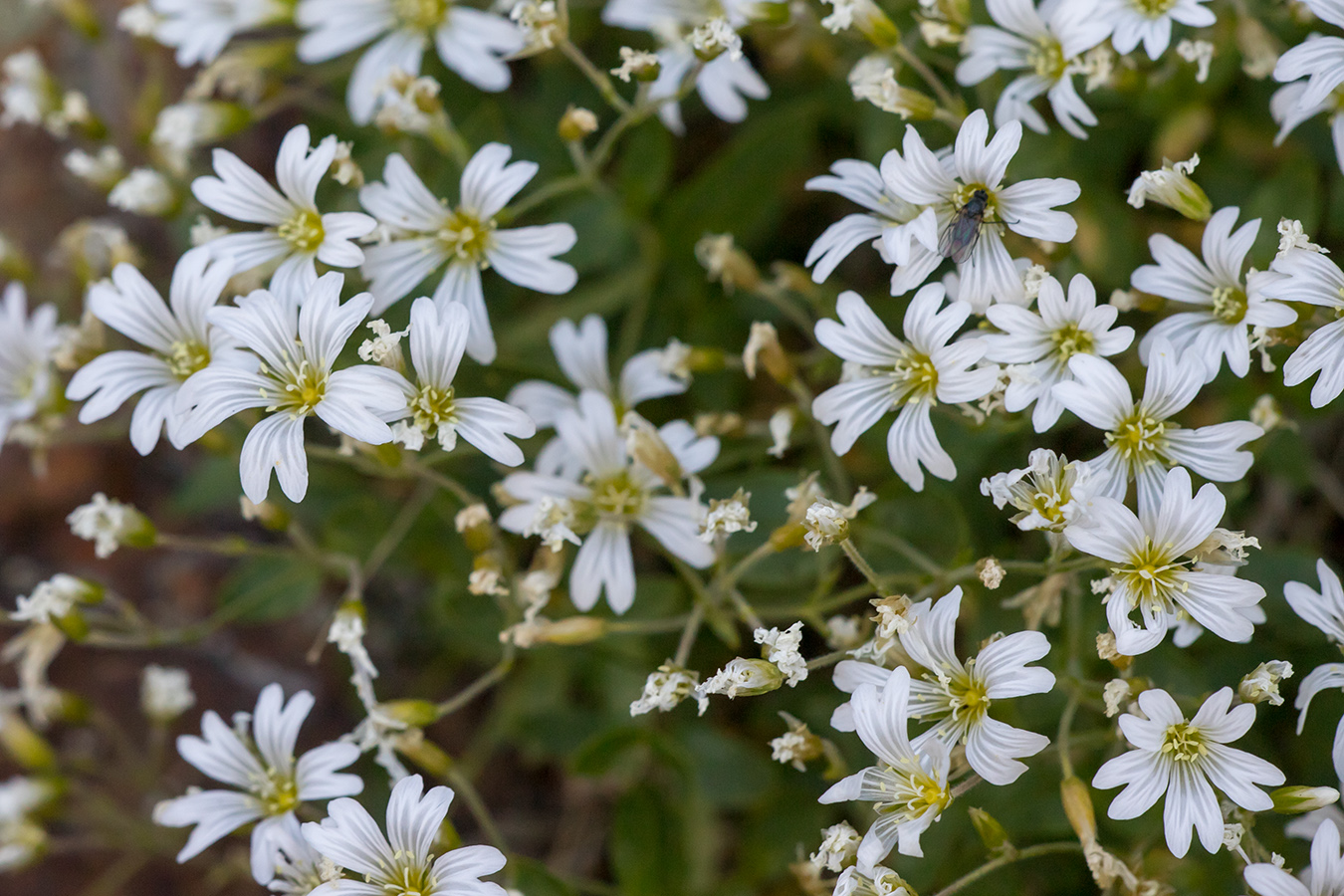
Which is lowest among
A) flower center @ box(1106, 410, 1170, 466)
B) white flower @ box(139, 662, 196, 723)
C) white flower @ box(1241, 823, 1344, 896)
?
white flower @ box(139, 662, 196, 723)

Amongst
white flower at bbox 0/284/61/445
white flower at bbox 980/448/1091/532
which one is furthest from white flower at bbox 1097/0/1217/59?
white flower at bbox 0/284/61/445

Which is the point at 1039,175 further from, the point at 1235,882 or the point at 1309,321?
the point at 1235,882

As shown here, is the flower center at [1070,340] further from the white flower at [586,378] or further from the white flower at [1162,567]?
the white flower at [586,378]

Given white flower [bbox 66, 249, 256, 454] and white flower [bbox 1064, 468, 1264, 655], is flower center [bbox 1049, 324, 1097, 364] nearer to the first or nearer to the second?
white flower [bbox 1064, 468, 1264, 655]

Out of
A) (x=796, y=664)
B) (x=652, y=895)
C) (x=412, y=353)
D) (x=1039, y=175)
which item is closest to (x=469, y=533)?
(x=412, y=353)

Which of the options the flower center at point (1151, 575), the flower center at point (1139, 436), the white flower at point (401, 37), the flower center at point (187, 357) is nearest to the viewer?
the flower center at point (1151, 575)

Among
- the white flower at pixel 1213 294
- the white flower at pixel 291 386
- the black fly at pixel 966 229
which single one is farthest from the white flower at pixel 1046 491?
the white flower at pixel 291 386
